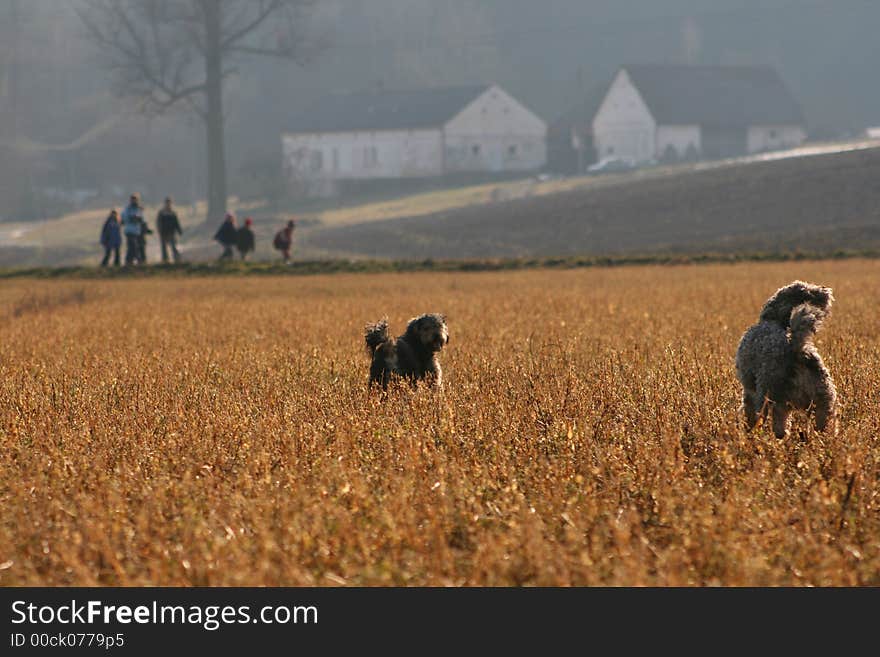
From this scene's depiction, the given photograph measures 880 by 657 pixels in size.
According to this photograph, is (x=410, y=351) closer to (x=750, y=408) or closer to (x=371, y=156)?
(x=750, y=408)

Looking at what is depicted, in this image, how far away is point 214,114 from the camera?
68.1 metres

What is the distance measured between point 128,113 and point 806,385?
95537 millimetres

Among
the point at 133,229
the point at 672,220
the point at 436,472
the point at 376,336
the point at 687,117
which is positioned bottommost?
the point at 436,472

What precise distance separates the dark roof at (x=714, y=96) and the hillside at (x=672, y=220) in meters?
29.4

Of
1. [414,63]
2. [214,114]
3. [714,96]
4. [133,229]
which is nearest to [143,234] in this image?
[133,229]

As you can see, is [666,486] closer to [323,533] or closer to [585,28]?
[323,533]

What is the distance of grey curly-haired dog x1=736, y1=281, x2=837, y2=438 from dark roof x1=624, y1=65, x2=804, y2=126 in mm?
Answer: 87693

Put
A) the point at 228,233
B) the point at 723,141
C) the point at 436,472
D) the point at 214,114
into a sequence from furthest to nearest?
the point at 723,141 → the point at 214,114 → the point at 228,233 → the point at 436,472

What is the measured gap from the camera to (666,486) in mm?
6305

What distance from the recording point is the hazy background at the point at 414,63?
325ft

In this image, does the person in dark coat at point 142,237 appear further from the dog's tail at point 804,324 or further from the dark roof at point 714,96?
the dark roof at point 714,96

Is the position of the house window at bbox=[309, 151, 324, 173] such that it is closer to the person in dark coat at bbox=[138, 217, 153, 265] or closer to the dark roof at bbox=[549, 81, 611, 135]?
the dark roof at bbox=[549, 81, 611, 135]

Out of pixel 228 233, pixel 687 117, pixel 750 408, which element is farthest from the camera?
pixel 687 117

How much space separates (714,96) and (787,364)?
93.8 m
